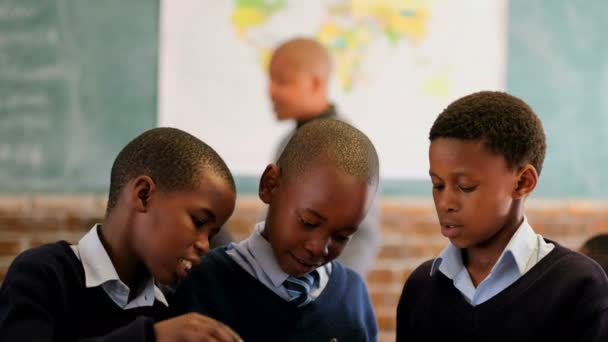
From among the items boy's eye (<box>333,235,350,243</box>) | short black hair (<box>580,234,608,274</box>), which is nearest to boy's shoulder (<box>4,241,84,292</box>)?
boy's eye (<box>333,235,350,243</box>)

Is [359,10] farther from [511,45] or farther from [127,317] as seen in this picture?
[127,317]

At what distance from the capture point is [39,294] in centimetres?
155

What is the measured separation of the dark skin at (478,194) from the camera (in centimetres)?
180

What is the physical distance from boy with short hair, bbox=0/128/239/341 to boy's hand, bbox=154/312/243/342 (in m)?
0.12

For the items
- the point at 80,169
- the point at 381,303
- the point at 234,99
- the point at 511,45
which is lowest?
the point at 381,303

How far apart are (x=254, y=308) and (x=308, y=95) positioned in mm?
1574

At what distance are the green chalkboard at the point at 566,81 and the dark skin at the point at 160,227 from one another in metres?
3.00

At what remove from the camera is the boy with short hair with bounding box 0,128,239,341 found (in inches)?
61.4

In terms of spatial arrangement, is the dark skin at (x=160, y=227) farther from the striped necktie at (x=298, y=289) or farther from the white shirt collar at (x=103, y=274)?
the striped necktie at (x=298, y=289)

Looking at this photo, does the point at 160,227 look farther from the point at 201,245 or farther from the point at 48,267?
the point at 48,267

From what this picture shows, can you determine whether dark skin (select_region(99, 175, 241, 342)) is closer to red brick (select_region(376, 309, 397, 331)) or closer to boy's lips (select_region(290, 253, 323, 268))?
boy's lips (select_region(290, 253, 323, 268))

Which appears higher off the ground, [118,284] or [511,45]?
[511,45]

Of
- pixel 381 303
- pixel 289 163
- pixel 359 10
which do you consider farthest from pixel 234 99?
pixel 289 163

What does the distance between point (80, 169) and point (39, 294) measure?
239 cm
